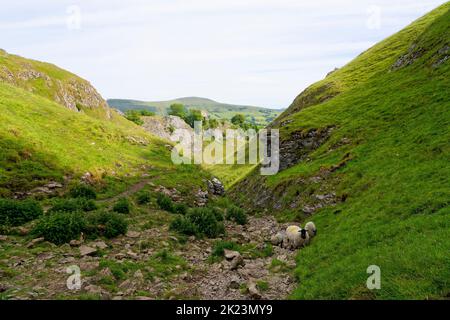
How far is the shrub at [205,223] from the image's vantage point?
27.1 metres

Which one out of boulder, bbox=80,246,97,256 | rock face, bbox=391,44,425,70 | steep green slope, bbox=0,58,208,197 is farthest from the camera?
rock face, bbox=391,44,425,70

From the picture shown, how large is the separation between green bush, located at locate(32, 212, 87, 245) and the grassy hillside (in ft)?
48.2

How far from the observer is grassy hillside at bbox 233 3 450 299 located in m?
14.4

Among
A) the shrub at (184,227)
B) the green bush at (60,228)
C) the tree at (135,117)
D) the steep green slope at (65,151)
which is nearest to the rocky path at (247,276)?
the shrub at (184,227)

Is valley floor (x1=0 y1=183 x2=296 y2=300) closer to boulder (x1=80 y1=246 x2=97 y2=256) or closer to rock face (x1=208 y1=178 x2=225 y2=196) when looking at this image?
boulder (x1=80 y1=246 x2=97 y2=256)

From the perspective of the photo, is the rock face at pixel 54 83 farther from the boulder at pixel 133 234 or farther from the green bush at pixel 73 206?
the boulder at pixel 133 234

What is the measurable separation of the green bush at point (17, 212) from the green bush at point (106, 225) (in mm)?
4501

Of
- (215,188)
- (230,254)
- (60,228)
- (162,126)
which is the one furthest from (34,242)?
(162,126)

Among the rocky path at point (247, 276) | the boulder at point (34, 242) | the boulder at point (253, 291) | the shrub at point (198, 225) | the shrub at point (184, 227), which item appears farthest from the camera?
the shrub at point (198, 225)

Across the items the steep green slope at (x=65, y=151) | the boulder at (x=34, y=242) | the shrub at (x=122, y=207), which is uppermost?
the steep green slope at (x=65, y=151)

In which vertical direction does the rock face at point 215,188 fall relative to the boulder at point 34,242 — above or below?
below

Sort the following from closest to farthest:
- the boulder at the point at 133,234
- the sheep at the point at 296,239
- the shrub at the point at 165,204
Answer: the sheep at the point at 296,239, the boulder at the point at 133,234, the shrub at the point at 165,204

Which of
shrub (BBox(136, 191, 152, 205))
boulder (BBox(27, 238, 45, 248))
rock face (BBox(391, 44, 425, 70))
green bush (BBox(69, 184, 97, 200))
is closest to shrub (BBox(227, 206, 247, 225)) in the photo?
shrub (BBox(136, 191, 152, 205))
